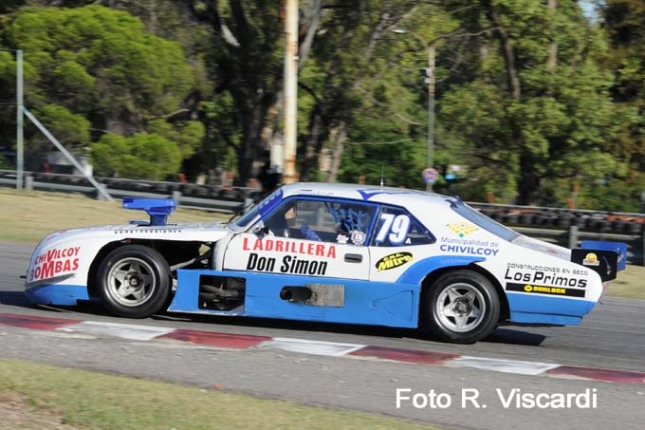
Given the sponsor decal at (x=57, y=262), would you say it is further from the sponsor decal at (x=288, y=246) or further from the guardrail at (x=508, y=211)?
the guardrail at (x=508, y=211)

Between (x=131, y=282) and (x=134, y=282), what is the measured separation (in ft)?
0.09

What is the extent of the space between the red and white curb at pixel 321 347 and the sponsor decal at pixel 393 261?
2.51 ft

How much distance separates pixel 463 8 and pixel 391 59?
3.54m

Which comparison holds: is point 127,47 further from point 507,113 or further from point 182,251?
point 182,251

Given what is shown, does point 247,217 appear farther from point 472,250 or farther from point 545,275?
point 545,275

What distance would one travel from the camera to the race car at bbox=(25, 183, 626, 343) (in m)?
8.45

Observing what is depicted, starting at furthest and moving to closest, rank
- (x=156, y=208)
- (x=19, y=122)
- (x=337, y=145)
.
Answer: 1. (x=337, y=145)
2. (x=19, y=122)
3. (x=156, y=208)

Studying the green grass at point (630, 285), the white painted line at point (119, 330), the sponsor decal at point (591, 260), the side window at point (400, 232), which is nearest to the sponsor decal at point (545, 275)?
the sponsor decal at point (591, 260)

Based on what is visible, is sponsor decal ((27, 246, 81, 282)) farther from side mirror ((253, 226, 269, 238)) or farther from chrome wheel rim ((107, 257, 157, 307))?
side mirror ((253, 226, 269, 238))

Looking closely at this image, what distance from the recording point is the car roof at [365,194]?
881 centimetres

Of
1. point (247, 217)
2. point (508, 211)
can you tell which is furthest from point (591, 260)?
point (508, 211)

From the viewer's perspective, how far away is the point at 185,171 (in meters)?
39.2

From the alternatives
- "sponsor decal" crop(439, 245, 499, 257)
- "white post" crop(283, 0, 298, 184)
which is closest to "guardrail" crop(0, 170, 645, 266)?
"white post" crop(283, 0, 298, 184)

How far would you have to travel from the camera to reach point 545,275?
27.6 ft
